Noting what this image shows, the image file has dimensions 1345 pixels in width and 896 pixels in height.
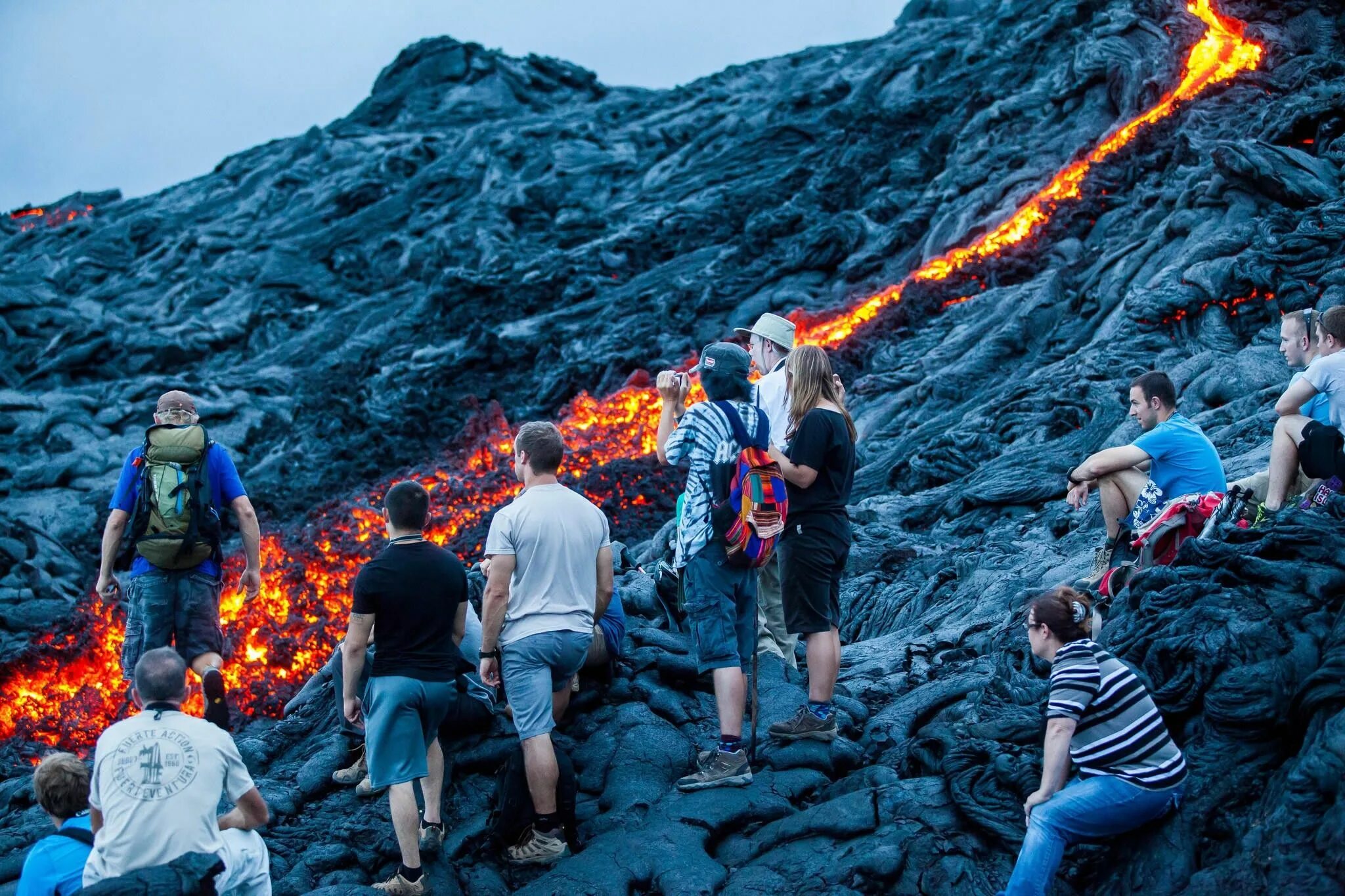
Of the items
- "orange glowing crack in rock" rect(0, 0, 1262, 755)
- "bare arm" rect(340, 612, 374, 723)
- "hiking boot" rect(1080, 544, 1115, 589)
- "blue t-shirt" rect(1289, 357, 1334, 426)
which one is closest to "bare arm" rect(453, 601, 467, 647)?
"bare arm" rect(340, 612, 374, 723)

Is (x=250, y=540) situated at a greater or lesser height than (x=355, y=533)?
greater

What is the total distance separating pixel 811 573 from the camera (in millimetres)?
8180

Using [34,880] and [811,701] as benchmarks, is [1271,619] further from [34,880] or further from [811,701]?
[34,880]

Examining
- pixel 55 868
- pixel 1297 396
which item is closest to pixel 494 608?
pixel 55 868

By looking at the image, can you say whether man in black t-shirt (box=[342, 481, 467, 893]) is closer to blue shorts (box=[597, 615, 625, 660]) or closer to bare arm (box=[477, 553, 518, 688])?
bare arm (box=[477, 553, 518, 688])

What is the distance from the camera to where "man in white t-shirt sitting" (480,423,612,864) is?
743 cm

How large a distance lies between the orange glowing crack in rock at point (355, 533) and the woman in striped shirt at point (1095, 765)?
10607mm

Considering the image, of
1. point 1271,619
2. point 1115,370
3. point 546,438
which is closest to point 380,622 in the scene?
point 546,438

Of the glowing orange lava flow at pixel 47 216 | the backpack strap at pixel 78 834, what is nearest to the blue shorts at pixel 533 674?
the backpack strap at pixel 78 834

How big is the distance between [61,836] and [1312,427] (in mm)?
8423

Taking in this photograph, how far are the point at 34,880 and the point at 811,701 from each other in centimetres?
489

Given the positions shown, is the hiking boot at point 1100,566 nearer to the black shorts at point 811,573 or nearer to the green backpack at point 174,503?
the black shorts at point 811,573

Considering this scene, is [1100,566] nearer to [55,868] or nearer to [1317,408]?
[1317,408]

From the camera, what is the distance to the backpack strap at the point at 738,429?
7.72 m
